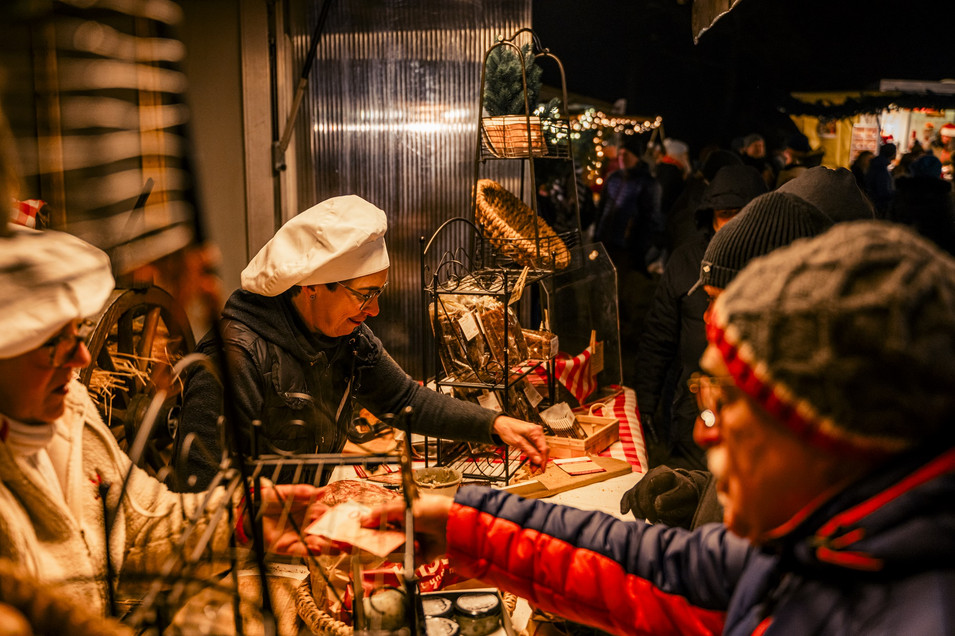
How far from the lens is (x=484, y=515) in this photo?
5.16ft

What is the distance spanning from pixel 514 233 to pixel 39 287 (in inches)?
98.9

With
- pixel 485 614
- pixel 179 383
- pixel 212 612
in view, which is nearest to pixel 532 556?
pixel 485 614

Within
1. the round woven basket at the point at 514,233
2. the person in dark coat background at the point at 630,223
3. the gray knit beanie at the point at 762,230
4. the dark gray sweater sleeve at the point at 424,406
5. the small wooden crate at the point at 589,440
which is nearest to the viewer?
the gray knit beanie at the point at 762,230

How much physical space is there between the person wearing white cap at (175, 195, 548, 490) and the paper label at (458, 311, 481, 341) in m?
0.34

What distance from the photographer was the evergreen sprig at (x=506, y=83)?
11.4ft

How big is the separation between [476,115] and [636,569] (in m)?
3.57

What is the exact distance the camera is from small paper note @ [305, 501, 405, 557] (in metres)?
1.36

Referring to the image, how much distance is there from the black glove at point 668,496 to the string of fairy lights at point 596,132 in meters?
5.82

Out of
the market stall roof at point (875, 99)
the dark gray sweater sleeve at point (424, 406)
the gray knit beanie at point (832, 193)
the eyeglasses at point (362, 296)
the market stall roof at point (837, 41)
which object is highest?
the market stall roof at point (837, 41)

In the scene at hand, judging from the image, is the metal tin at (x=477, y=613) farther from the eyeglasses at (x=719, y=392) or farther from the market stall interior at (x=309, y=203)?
the eyeglasses at (x=719, y=392)

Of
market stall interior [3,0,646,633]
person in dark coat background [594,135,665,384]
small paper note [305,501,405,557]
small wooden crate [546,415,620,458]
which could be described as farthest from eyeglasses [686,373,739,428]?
person in dark coat background [594,135,665,384]

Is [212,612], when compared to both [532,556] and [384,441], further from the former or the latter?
[384,441]

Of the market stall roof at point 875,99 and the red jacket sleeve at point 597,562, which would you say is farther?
the market stall roof at point 875,99

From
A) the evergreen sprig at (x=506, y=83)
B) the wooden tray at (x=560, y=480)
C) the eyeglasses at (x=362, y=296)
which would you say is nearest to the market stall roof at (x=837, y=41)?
the evergreen sprig at (x=506, y=83)
